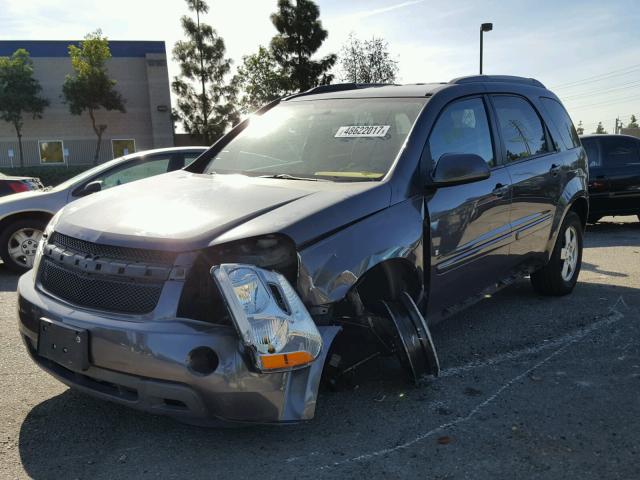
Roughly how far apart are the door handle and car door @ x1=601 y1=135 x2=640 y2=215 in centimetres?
683

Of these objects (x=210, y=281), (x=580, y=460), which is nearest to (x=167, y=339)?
(x=210, y=281)

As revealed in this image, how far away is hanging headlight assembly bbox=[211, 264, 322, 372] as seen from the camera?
2.41 metres

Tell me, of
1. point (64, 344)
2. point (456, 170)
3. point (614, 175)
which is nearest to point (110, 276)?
point (64, 344)

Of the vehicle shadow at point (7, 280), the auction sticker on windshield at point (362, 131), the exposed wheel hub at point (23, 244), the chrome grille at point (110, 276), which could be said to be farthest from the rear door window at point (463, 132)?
the exposed wheel hub at point (23, 244)

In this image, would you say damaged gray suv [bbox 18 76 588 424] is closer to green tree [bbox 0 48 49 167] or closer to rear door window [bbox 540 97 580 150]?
rear door window [bbox 540 97 580 150]

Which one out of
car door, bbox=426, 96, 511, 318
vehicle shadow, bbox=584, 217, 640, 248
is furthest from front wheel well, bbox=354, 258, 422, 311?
vehicle shadow, bbox=584, 217, 640, 248

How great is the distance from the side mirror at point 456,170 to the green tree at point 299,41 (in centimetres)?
2646

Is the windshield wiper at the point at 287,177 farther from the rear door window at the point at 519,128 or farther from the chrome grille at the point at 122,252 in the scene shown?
the rear door window at the point at 519,128

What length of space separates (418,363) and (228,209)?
138 cm

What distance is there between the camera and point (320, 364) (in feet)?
8.68

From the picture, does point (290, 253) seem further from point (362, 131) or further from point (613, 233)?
point (613, 233)

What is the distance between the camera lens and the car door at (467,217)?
355 cm

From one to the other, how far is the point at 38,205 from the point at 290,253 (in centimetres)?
549

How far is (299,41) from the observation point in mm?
29109
